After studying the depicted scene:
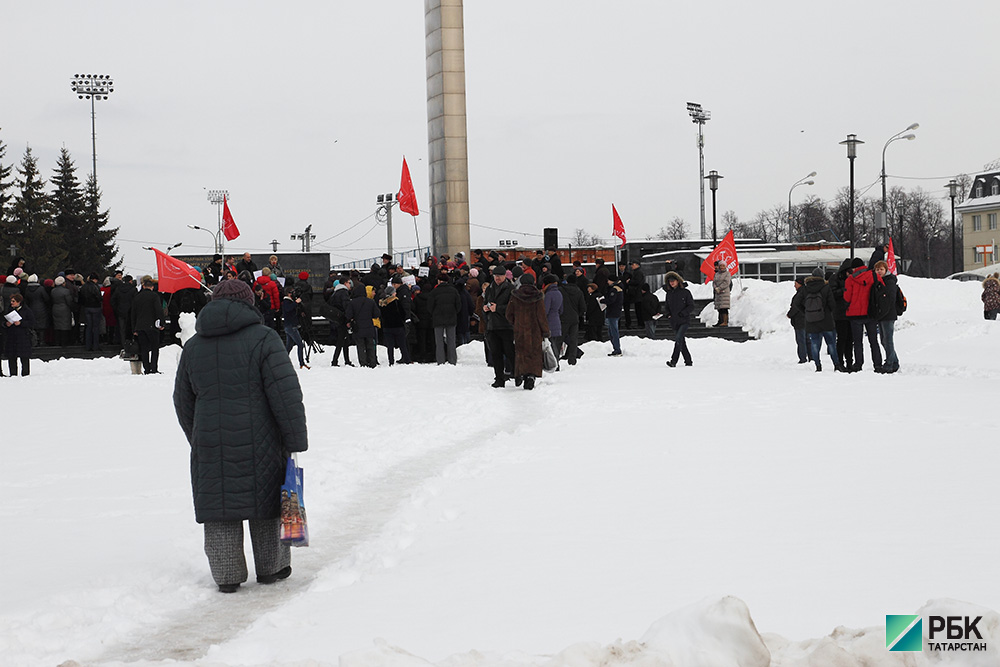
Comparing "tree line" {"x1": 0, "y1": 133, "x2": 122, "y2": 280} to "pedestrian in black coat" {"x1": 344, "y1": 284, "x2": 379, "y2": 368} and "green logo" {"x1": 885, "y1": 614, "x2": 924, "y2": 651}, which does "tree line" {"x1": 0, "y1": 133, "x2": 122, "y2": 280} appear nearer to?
"pedestrian in black coat" {"x1": 344, "y1": 284, "x2": 379, "y2": 368}

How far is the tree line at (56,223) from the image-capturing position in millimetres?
59219

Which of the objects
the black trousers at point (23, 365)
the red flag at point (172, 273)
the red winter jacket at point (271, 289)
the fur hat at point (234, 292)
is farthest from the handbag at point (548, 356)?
the fur hat at point (234, 292)

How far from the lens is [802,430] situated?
1035 centimetres

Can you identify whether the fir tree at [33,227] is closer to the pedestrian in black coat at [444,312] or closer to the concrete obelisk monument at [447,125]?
the concrete obelisk monument at [447,125]

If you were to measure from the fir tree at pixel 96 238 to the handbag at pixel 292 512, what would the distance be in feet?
208

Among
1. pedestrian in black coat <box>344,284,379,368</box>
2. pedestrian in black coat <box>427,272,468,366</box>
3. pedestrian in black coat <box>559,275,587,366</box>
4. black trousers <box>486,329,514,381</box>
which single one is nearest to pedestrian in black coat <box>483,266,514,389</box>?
black trousers <box>486,329,514,381</box>

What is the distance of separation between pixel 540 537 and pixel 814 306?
1315 cm

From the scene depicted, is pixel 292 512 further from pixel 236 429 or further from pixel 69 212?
pixel 69 212

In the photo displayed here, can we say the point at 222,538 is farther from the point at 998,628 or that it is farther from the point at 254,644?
the point at 998,628

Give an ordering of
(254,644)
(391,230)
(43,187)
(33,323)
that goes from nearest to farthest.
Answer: (254,644) → (33,323) → (391,230) → (43,187)

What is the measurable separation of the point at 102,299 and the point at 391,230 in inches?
1212

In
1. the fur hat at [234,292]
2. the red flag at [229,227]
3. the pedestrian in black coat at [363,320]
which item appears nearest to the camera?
the fur hat at [234,292]

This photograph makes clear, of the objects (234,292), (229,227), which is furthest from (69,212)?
(234,292)

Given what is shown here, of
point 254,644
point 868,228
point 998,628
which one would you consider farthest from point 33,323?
point 868,228
